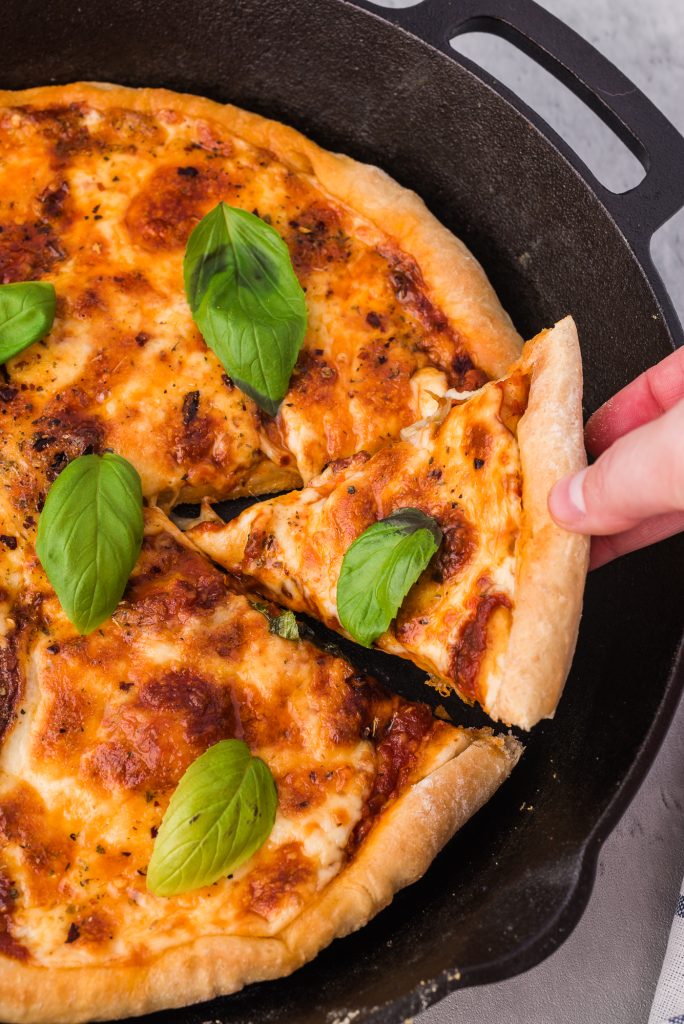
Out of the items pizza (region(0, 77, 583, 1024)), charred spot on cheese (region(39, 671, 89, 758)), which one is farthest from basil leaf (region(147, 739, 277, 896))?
charred spot on cheese (region(39, 671, 89, 758))

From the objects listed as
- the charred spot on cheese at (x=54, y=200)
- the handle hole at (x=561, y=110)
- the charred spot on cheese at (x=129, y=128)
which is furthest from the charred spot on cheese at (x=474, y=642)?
the handle hole at (x=561, y=110)

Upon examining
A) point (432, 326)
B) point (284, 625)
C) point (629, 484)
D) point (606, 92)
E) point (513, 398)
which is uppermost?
point (606, 92)

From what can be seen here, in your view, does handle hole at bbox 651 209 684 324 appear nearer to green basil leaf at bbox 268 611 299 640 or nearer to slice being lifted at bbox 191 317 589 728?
slice being lifted at bbox 191 317 589 728

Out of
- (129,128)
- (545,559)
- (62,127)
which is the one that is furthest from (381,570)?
(62,127)

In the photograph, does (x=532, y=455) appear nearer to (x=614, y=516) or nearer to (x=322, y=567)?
(x=614, y=516)

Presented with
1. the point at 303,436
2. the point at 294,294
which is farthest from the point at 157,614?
the point at 294,294

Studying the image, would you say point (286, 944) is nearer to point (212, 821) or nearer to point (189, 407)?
point (212, 821)
